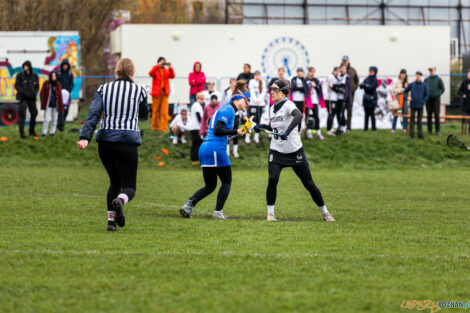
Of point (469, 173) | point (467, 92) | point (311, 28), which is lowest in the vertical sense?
point (469, 173)

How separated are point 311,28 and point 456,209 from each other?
77.2ft

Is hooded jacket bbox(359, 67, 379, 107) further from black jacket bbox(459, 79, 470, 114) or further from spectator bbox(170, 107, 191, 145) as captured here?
spectator bbox(170, 107, 191, 145)

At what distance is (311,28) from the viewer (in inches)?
1428

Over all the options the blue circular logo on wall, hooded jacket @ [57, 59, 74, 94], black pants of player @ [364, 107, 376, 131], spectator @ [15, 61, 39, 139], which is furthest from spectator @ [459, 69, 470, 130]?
spectator @ [15, 61, 39, 139]

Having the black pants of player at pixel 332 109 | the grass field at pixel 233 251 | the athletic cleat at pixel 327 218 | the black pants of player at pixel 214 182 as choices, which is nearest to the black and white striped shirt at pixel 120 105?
the grass field at pixel 233 251

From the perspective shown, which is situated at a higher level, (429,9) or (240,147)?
(429,9)

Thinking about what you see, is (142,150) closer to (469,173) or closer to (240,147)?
(240,147)

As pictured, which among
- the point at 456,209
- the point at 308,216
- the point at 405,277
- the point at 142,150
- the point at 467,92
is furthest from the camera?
the point at 467,92

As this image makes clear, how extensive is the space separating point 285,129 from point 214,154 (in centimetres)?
111

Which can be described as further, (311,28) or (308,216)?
(311,28)

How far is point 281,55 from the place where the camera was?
1399 inches

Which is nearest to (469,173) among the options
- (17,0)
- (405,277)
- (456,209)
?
(456,209)

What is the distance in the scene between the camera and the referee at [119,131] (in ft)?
31.5

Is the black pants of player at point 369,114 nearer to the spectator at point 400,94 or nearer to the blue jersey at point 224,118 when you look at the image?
the spectator at point 400,94
